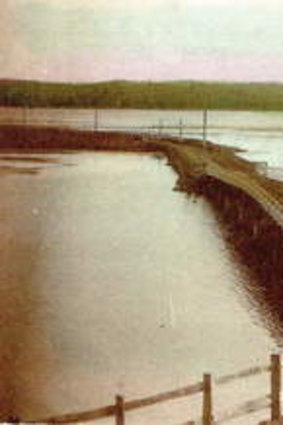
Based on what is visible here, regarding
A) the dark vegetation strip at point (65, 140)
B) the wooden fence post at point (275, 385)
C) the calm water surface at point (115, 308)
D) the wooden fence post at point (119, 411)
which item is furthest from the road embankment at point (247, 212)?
the dark vegetation strip at point (65, 140)

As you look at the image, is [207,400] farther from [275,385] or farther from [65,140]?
[65,140]

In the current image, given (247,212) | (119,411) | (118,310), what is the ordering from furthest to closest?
1. (247,212)
2. (118,310)
3. (119,411)

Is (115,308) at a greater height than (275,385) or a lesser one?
lesser

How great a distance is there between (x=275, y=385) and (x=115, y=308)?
570cm

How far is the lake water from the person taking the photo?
764cm

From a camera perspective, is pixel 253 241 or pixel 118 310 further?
pixel 253 241

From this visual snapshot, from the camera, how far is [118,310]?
10398 mm

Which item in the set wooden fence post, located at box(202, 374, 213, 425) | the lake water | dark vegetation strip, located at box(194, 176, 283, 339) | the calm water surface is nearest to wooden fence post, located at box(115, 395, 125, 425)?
wooden fence post, located at box(202, 374, 213, 425)

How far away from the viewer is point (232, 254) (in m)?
14.9

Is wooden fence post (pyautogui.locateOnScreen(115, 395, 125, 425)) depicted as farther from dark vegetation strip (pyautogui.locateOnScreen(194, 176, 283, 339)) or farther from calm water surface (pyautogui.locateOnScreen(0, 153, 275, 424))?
dark vegetation strip (pyautogui.locateOnScreen(194, 176, 283, 339))

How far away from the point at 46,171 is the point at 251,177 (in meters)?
9.78

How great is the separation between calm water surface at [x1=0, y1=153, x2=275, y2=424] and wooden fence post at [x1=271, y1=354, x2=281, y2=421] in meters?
1.73

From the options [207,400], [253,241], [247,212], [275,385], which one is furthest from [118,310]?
[247,212]

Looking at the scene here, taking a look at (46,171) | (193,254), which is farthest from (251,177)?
(46,171)
